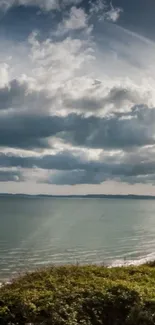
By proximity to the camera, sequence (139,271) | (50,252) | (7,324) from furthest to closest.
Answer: (50,252) → (139,271) → (7,324)

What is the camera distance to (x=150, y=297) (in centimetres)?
1346

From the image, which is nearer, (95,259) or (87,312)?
(87,312)

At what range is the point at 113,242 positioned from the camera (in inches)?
2813

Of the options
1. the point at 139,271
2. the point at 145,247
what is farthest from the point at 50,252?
the point at 139,271

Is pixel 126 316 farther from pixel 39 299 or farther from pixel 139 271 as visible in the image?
pixel 139 271

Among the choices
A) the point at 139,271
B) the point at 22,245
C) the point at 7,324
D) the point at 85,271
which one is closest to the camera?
the point at 7,324

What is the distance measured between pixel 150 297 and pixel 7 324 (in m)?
4.75

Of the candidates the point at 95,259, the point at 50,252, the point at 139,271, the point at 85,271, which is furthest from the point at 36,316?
the point at 50,252

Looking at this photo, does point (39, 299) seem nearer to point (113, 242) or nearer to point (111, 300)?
point (111, 300)

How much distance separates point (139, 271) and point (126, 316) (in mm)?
7178

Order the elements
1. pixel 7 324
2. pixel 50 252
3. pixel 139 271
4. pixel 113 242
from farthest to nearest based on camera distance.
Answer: pixel 113 242 → pixel 50 252 → pixel 139 271 → pixel 7 324

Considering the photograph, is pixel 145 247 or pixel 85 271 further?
pixel 145 247

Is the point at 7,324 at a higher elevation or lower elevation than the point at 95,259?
higher

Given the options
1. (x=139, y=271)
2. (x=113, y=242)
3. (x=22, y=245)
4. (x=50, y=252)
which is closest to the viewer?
(x=139, y=271)
